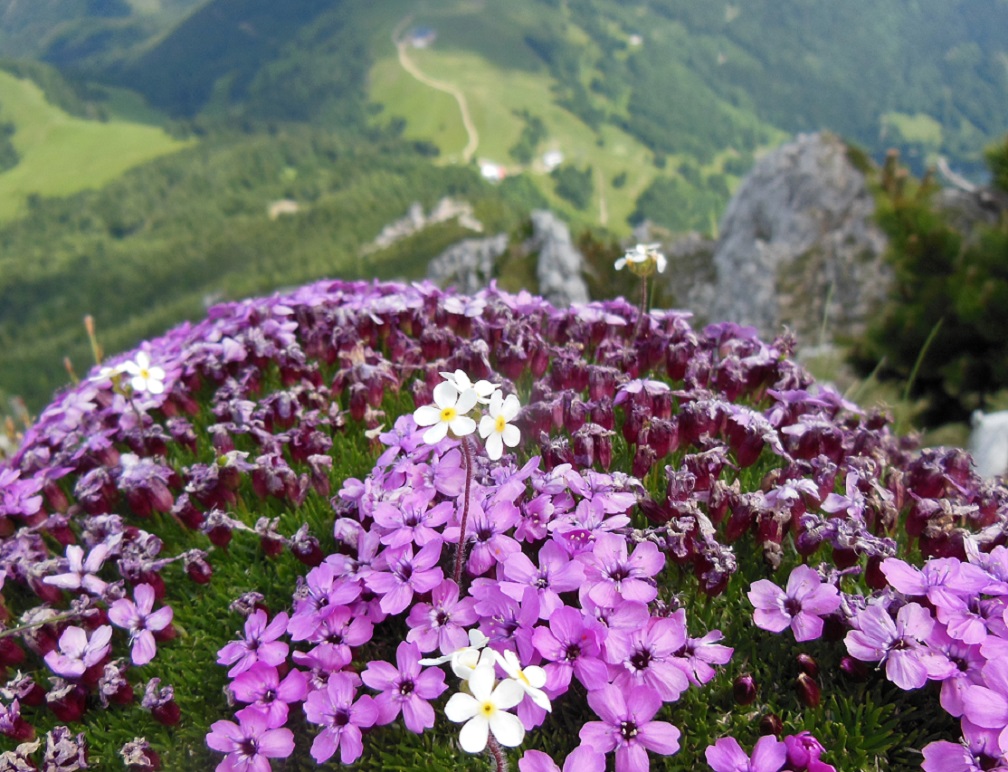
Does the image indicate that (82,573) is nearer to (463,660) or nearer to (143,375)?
(143,375)

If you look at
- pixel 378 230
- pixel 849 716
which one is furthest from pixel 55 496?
pixel 378 230

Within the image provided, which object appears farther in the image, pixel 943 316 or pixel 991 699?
pixel 943 316

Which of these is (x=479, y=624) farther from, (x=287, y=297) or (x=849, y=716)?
(x=287, y=297)

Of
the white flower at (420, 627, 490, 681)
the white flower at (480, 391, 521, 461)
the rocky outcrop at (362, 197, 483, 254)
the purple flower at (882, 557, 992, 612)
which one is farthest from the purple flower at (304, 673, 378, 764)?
the rocky outcrop at (362, 197, 483, 254)

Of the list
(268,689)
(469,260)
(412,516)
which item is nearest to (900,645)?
(412,516)

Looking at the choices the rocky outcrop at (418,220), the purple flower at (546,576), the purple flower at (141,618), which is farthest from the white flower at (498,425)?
the rocky outcrop at (418,220)
